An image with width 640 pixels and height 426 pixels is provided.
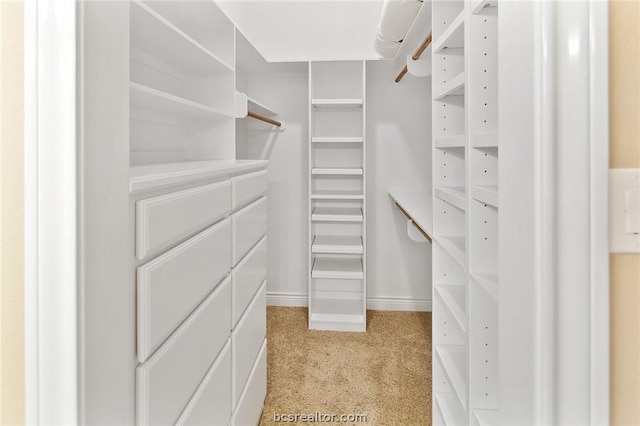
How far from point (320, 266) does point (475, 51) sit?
85.3 inches

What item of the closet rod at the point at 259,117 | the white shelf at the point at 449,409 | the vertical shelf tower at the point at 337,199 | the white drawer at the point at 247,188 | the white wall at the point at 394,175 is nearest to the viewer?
the white shelf at the point at 449,409

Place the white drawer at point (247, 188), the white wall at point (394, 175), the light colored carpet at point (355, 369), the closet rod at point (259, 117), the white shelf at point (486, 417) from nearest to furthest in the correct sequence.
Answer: the white shelf at point (486, 417)
the white drawer at point (247, 188)
the light colored carpet at point (355, 369)
the closet rod at point (259, 117)
the white wall at point (394, 175)

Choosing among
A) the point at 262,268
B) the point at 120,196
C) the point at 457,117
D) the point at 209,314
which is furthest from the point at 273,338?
the point at 120,196

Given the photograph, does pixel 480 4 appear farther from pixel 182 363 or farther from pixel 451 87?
pixel 182 363

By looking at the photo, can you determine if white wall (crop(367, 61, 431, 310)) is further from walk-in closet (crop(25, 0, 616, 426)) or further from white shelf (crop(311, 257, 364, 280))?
walk-in closet (crop(25, 0, 616, 426))

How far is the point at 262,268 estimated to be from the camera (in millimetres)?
1941

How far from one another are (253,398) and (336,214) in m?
1.56

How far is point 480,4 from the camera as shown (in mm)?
1014

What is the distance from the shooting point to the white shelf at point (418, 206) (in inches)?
72.2

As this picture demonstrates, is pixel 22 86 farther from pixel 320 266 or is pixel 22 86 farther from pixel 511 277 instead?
pixel 320 266

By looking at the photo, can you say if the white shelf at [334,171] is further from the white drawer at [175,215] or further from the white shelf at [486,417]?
the white shelf at [486,417]

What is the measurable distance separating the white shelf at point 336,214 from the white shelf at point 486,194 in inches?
69.5

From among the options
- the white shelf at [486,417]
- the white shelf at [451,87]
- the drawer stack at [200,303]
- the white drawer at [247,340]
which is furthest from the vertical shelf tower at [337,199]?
the white shelf at [486,417]

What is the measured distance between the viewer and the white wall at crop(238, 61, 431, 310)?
313 cm
